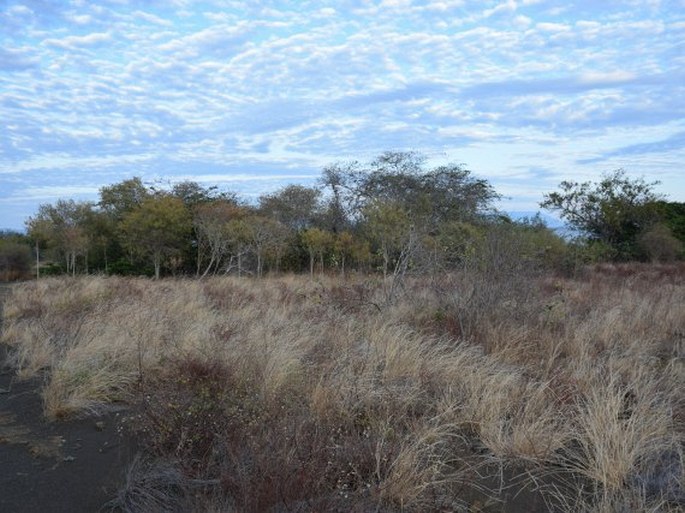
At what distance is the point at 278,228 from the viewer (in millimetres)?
25812

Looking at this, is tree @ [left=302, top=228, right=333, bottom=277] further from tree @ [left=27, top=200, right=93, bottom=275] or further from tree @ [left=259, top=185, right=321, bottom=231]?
tree @ [left=27, top=200, right=93, bottom=275]

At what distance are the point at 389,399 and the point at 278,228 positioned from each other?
20953 mm

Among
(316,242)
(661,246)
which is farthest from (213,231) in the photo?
(661,246)

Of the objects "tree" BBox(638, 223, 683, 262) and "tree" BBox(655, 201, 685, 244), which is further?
"tree" BBox(655, 201, 685, 244)

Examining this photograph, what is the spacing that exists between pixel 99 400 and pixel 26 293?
10259 millimetres

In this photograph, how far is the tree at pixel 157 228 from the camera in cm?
2538

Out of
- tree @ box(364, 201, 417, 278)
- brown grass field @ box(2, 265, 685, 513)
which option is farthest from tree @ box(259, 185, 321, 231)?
brown grass field @ box(2, 265, 685, 513)

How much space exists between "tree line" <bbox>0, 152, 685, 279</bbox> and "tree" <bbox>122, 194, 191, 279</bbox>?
5 cm

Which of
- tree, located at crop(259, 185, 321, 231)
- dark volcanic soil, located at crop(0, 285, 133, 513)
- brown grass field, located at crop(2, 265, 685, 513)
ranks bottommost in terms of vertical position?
dark volcanic soil, located at crop(0, 285, 133, 513)

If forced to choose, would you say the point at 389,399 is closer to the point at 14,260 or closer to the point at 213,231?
the point at 213,231

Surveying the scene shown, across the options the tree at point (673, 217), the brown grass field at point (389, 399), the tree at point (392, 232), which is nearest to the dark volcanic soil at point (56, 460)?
the brown grass field at point (389, 399)

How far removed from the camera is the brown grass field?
3754 mm

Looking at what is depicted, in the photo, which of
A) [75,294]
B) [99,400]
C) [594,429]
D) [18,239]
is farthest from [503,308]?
[18,239]

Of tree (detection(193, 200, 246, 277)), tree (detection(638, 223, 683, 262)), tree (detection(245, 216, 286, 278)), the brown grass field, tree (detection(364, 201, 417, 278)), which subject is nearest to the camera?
the brown grass field
